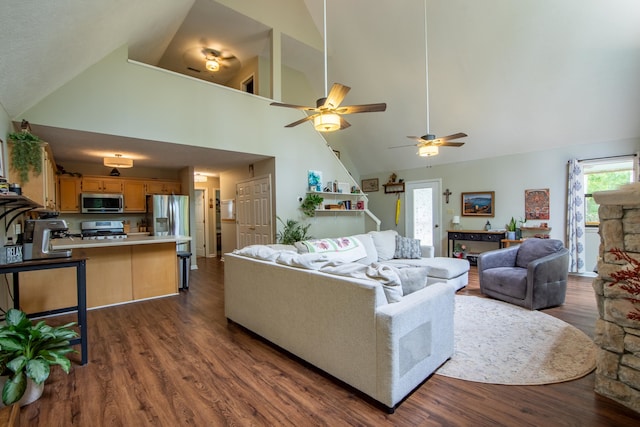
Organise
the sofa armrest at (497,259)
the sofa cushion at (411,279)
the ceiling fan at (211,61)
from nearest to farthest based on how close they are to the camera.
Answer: the sofa cushion at (411,279) → the sofa armrest at (497,259) → the ceiling fan at (211,61)

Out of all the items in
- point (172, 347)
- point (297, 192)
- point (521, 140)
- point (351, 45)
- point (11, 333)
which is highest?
point (351, 45)

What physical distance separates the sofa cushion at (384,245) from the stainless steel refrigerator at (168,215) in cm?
415

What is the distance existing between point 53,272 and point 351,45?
632 cm

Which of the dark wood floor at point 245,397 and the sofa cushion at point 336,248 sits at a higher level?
the sofa cushion at point 336,248

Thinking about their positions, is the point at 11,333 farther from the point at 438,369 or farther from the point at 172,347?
the point at 438,369

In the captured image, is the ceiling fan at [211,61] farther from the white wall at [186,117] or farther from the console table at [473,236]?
the console table at [473,236]

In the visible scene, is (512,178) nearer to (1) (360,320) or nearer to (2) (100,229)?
(1) (360,320)

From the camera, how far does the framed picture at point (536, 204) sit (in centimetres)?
587

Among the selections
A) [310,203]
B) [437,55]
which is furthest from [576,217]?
[310,203]

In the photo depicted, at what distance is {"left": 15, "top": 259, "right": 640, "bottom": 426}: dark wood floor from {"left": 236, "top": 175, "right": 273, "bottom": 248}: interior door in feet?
11.0

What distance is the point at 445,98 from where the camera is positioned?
19.5 ft

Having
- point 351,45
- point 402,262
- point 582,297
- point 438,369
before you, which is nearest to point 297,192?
point 402,262

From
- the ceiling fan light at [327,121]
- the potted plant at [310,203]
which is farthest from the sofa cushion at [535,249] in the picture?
the potted plant at [310,203]

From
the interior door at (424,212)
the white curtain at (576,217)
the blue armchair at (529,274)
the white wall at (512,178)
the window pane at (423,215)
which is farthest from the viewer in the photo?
the window pane at (423,215)
